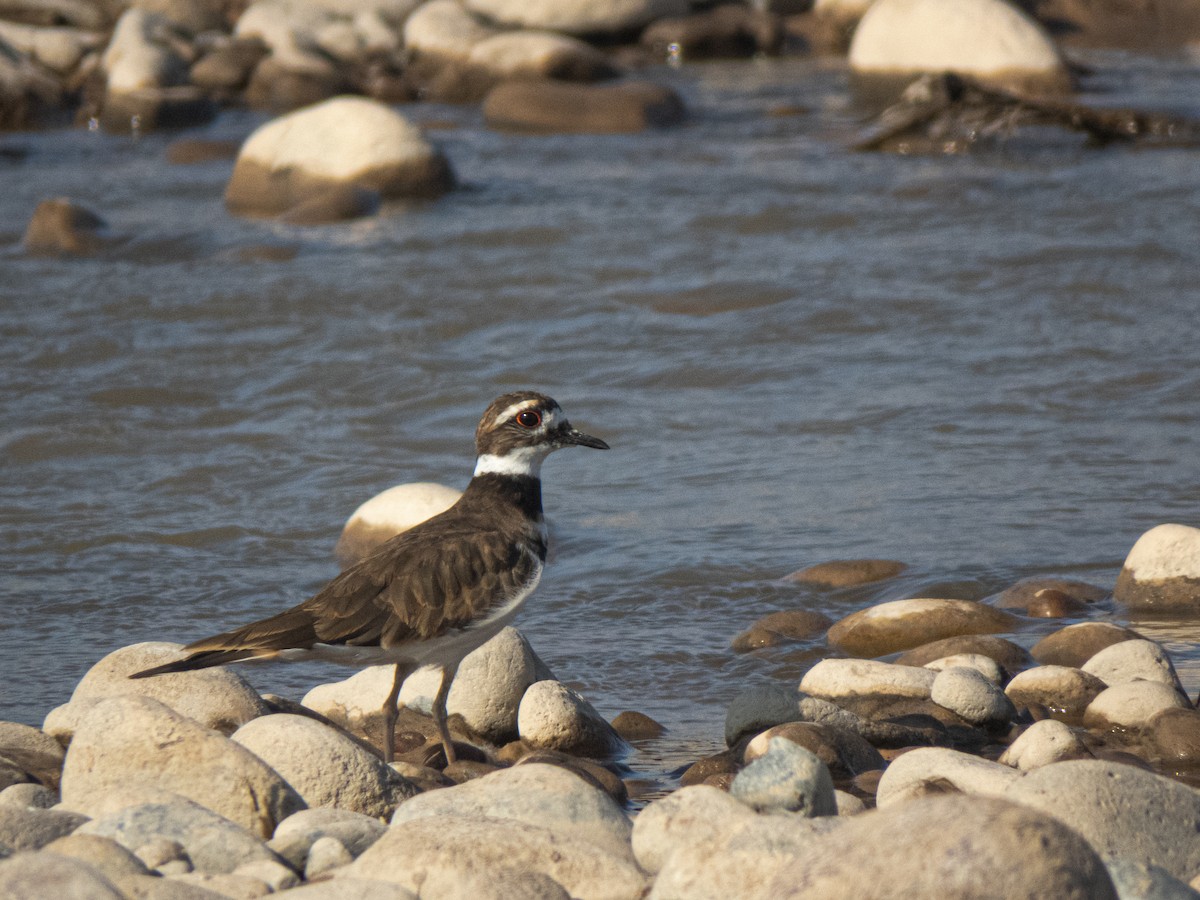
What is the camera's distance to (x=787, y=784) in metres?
4.87

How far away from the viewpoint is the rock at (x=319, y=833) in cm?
465

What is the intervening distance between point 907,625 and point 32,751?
12.9ft

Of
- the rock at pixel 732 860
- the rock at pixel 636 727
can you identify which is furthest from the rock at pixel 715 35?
the rock at pixel 732 860

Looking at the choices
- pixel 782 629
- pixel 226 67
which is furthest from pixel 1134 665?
pixel 226 67

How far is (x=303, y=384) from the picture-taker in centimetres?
1278

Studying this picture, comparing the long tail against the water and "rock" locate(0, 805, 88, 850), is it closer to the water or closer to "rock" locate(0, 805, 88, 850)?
"rock" locate(0, 805, 88, 850)

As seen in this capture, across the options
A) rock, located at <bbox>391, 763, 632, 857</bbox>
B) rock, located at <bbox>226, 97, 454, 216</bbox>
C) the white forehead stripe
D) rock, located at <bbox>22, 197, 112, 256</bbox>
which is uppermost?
rock, located at <bbox>226, 97, 454, 216</bbox>

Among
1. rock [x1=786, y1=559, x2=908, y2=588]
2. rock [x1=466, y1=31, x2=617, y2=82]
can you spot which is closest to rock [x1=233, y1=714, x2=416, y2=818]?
rock [x1=786, y1=559, x2=908, y2=588]

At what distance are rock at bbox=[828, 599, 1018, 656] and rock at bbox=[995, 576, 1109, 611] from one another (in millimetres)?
321

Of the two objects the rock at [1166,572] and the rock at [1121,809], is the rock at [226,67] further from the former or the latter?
the rock at [1121,809]

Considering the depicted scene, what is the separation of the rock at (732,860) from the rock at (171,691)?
2.42 m

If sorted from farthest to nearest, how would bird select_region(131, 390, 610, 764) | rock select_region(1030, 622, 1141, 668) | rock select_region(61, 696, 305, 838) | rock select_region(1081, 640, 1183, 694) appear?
rock select_region(1030, 622, 1141, 668) → rock select_region(1081, 640, 1183, 694) → bird select_region(131, 390, 610, 764) → rock select_region(61, 696, 305, 838)

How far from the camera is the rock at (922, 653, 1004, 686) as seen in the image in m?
6.83

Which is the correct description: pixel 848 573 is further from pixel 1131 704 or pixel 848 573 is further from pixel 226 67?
pixel 226 67
